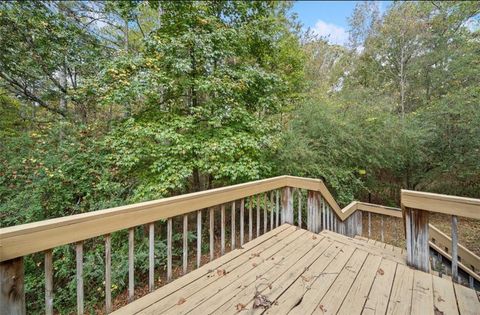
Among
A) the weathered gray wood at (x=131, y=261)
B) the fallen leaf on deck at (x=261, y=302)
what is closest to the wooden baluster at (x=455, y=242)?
the fallen leaf on deck at (x=261, y=302)

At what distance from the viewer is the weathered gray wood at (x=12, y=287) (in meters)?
1.02

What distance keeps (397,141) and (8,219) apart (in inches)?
333

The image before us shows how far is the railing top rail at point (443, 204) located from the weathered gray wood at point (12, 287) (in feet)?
9.04

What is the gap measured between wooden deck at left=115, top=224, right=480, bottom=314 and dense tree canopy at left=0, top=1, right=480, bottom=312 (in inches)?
68.9

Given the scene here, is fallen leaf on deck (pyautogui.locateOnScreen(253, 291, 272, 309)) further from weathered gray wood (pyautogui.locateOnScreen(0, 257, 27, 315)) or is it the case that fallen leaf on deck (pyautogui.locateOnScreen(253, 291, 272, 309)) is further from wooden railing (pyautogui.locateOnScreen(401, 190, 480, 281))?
wooden railing (pyautogui.locateOnScreen(401, 190, 480, 281))

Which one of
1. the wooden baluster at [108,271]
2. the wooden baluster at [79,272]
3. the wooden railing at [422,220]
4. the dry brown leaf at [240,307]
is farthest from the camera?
the wooden railing at [422,220]

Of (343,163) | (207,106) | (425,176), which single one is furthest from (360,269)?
(425,176)

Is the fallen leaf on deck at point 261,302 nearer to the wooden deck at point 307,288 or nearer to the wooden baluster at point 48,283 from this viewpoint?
the wooden deck at point 307,288

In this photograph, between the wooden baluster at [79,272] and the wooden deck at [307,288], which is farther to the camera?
the wooden deck at [307,288]

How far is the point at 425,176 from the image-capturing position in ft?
23.1

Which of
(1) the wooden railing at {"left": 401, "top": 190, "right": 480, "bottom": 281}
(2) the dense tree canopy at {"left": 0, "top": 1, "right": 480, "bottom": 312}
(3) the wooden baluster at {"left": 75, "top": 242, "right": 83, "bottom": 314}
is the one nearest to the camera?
(3) the wooden baluster at {"left": 75, "top": 242, "right": 83, "bottom": 314}

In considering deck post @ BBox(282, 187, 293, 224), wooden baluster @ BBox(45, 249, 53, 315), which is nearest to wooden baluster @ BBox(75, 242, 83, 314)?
wooden baluster @ BBox(45, 249, 53, 315)

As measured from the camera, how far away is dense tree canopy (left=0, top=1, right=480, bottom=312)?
3.65 m

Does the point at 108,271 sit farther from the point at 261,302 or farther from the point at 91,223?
the point at 261,302
